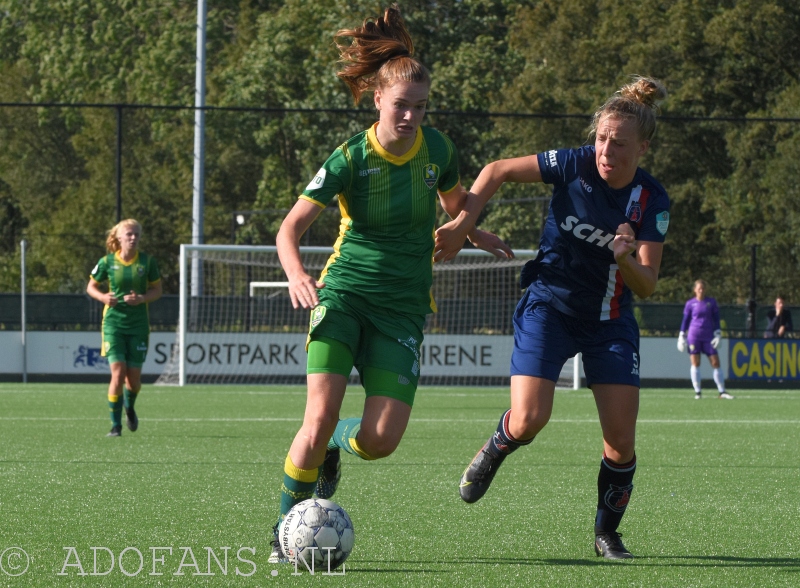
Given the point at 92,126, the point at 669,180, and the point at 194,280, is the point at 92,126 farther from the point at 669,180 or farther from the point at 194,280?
the point at 194,280

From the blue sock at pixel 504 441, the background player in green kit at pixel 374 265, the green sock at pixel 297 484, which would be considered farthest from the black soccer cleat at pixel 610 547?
the green sock at pixel 297 484

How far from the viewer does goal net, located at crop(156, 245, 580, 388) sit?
19.3 metres

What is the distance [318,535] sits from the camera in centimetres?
470

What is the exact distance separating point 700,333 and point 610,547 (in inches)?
511

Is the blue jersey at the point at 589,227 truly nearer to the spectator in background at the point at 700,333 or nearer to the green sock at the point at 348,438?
the green sock at the point at 348,438

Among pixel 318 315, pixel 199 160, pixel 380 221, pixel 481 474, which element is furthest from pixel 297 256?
pixel 199 160

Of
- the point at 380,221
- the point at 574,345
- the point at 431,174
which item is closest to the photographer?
the point at 380,221

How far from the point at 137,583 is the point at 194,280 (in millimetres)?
16139

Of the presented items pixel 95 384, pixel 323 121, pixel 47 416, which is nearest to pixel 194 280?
pixel 95 384

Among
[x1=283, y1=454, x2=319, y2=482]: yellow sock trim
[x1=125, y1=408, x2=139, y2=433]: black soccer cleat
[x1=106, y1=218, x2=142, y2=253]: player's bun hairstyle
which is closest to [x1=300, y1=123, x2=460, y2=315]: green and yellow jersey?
[x1=283, y1=454, x2=319, y2=482]: yellow sock trim

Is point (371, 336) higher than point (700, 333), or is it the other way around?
point (371, 336)

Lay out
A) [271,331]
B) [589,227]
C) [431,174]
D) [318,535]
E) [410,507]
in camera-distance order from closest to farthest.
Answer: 1. [318,535]
2. [431,174]
3. [589,227]
4. [410,507]
5. [271,331]

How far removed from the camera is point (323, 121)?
33.6m

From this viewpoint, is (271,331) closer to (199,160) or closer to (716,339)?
(199,160)
